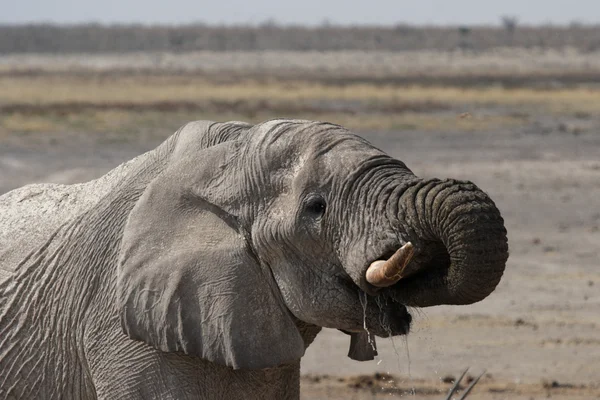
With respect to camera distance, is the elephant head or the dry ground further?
the dry ground

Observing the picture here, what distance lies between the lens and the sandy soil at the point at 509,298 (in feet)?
27.7

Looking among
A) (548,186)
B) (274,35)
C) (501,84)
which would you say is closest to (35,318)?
(548,186)

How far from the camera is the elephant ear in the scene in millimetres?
3818

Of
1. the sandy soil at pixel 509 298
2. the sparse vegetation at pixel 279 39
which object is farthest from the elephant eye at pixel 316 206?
the sparse vegetation at pixel 279 39

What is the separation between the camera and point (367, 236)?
3.61m

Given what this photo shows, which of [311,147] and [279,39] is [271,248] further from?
[279,39]

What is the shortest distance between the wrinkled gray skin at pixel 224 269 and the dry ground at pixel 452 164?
1.37 feet

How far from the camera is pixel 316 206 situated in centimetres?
373

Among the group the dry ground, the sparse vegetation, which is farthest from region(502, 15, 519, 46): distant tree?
the dry ground

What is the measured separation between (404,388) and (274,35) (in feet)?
310

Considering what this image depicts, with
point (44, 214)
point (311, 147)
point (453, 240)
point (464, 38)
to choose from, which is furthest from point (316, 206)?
point (464, 38)

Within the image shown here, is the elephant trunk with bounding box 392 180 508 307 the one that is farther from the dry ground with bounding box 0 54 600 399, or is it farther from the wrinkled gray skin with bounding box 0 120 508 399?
the dry ground with bounding box 0 54 600 399

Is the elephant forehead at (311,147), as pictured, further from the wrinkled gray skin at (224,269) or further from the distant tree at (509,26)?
the distant tree at (509,26)

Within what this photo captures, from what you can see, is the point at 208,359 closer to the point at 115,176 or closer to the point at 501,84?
the point at 115,176
